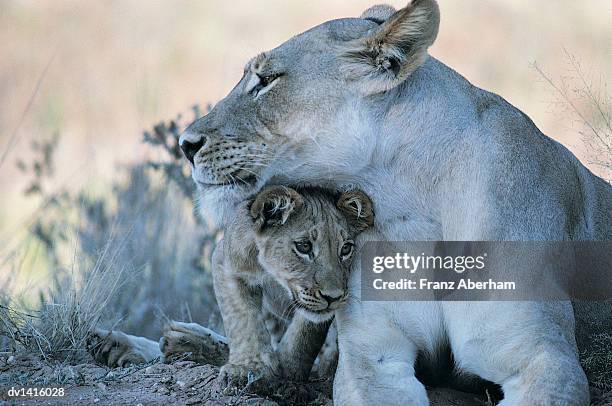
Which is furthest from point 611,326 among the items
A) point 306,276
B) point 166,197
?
point 166,197

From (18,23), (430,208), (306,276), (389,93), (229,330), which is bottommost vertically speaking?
(229,330)

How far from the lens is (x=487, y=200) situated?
11.4ft

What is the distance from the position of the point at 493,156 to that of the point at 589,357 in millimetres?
887

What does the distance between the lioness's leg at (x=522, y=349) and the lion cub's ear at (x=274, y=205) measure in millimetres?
656

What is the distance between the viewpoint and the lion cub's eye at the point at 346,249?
12.4 ft

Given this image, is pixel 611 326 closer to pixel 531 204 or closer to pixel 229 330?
pixel 531 204

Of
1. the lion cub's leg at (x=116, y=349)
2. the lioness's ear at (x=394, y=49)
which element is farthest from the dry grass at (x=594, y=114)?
the lion cub's leg at (x=116, y=349)

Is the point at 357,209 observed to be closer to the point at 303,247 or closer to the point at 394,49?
the point at 303,247

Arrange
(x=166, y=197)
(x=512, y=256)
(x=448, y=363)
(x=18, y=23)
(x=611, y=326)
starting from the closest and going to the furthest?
(x=512, y=256), (x=448, y=363), (x=611, y=326), (x=166, y=197), (x=18, y=23)

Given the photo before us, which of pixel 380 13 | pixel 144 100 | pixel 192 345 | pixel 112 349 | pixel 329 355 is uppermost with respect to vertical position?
pixel 144 100

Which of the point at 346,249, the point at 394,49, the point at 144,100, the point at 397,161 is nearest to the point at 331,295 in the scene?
the point at 346,249

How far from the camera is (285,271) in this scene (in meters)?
3.80

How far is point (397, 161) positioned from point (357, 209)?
0.75 feet

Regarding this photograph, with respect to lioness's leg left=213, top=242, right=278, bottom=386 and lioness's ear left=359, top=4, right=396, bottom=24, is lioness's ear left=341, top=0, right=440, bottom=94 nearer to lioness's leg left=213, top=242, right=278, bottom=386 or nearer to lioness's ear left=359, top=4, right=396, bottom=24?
lioness's ear left=359, top=4, right=396, bottom=24
